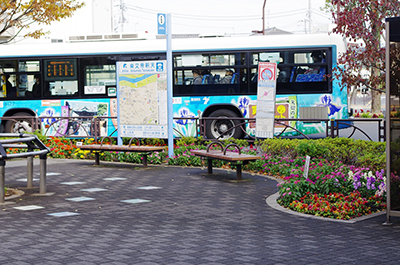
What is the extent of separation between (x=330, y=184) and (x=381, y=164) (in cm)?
91

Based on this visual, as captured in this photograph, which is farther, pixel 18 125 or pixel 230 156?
pixel 18 125

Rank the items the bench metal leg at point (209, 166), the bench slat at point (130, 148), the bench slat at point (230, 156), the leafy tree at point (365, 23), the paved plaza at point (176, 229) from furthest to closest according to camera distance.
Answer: the bench slat at point (130, 148) → the bench metal leg at point (209, 166) → the bench slat at point (230, 156) → the leafy tree at point (365, 23) → the paved plaza at point (176, 229)

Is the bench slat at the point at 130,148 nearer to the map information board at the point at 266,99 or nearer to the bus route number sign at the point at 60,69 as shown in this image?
the map information board at the point at 266,99

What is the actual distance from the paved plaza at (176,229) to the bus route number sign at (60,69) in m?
8.88

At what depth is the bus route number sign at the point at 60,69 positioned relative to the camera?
723 inches

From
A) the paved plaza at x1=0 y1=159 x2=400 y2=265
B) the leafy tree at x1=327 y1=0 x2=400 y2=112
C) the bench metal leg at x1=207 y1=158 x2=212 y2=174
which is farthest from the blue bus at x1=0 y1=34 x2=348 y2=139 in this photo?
the paved plaza at x1=0 y1=159 x2=400 y2=265

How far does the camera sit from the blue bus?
55.6ft

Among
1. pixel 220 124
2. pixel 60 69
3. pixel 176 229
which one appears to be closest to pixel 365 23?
pixel 176 229

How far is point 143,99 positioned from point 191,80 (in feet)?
13.9

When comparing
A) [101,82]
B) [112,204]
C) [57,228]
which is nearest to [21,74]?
[101,82]

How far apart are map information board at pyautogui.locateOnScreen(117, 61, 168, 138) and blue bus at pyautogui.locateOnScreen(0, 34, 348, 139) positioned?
108 inches

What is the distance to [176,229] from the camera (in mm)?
6574

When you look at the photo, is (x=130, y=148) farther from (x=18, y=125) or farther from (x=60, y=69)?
(x=60, y=69)

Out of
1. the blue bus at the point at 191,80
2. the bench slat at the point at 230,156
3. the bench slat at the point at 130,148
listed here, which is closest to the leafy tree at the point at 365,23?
the bench slat at the point at 230,156
